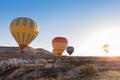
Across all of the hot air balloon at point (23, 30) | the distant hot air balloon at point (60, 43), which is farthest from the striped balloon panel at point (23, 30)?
the distant hot air balloon at point (60, 43)

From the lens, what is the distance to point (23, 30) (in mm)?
61094

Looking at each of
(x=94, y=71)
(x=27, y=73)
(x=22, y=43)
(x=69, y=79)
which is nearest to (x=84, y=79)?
(x=69, y=79)

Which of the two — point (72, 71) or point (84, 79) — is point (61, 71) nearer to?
point (72, 71)

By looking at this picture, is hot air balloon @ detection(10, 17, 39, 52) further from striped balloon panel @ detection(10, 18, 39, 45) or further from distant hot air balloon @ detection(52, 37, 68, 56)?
distant hot air balloon @ detection(52, 37, 68, 56)

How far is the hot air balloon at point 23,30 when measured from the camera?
61.1m

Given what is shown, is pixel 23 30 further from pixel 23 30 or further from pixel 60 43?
pixel 60 43

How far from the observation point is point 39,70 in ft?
157

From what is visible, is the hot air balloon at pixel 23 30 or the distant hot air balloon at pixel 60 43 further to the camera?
the distant hot air balloon at pixel 60 43

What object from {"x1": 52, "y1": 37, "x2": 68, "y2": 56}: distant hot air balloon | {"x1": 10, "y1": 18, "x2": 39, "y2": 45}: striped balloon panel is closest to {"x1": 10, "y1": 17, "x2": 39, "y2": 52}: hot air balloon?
{"x1": 10, "y1": 18, "x2": 39, "y2": 45}: striped balloon panel

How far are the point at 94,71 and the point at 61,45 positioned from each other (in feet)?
106

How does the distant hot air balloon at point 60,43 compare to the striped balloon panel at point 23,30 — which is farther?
the distant hot air balloon at point 60,43

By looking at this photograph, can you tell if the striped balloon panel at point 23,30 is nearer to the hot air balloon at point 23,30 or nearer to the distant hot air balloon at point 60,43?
the hot air balloon at point 23,30

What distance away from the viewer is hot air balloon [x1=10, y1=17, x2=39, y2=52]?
200ft

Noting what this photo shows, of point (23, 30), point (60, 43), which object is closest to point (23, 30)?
point (23, 30)
